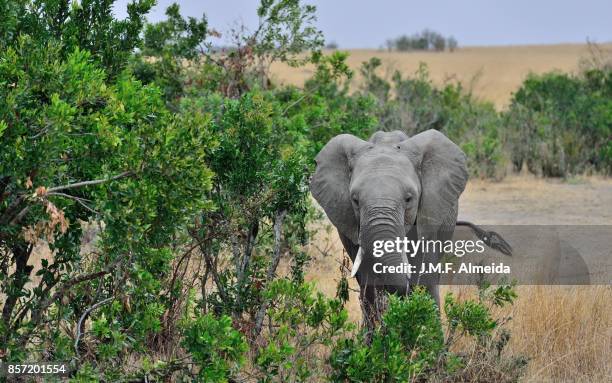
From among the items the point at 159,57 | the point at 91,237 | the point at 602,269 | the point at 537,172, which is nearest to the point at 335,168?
the point at 602,269

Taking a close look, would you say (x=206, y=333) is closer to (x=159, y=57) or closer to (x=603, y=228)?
(x=159, y=57)

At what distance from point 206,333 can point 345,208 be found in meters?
2.17

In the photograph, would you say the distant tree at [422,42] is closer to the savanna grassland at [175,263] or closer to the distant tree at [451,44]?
the distant tree at [451,44]

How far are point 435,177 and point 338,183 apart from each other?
2.28ft

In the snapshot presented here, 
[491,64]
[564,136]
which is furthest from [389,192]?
[491,64]

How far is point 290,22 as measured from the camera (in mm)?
10875

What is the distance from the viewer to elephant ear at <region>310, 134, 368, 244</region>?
685 cm

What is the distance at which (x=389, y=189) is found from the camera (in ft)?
20.8

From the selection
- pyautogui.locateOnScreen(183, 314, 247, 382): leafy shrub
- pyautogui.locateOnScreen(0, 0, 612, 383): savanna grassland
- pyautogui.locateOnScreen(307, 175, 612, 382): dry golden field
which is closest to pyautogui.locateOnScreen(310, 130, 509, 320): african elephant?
pyautogui.locateOnScreen(0, 0, 612, 383): savanna grassland

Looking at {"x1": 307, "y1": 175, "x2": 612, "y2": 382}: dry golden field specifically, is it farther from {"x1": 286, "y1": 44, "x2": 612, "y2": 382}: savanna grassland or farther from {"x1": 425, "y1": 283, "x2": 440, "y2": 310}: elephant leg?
{"x1": 425, "y1": 283, "x2": 440, "y2": 310}: elephant leg

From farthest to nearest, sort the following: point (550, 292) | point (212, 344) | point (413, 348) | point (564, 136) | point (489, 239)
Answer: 1. point (564, 136)
2. point (489, 239)
3. point (550, 292)
4. point (413, 348)
5. point (212, 344)

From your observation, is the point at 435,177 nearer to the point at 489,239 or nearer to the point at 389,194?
the point at 389,194

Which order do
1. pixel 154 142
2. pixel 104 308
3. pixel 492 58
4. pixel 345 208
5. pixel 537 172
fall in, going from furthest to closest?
pixel 492 58 → pixel 537 172 → pixel 345 208 → pixel 104 308 → pixel 154 142

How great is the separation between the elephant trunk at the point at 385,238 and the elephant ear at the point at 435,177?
1.58 ft
